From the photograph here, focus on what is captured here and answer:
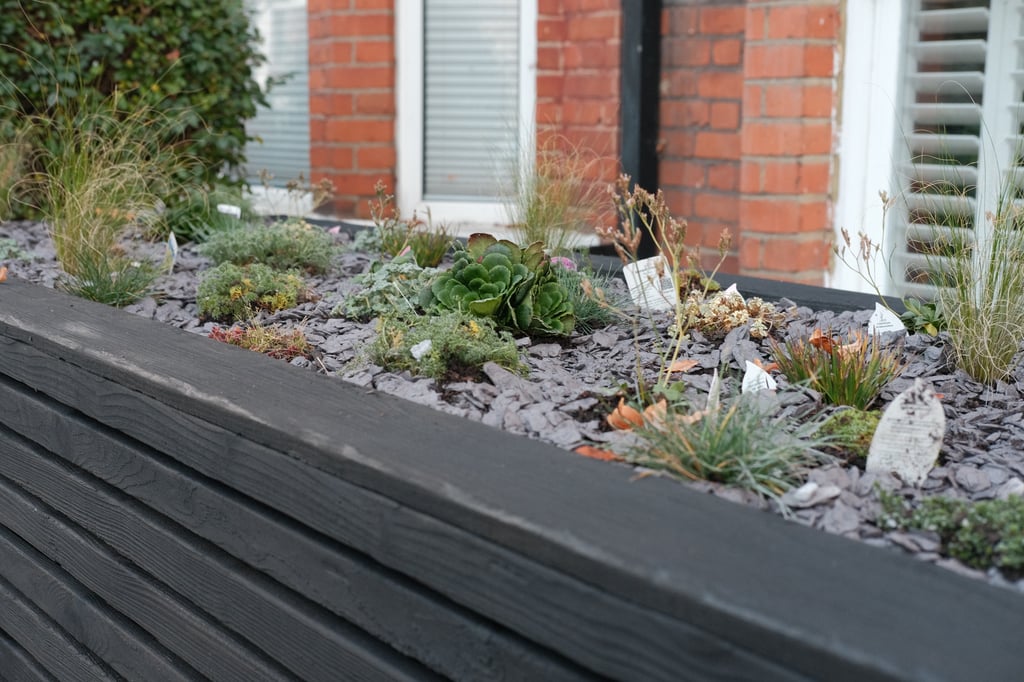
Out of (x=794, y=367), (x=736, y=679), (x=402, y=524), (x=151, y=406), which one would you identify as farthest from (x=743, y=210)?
(x=736, y=679)

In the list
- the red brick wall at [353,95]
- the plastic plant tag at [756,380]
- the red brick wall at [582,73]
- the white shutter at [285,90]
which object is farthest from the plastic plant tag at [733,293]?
the white shutter at [285,90]

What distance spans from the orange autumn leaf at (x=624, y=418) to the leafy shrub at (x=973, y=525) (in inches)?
15.1

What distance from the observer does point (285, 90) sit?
6.02 metres

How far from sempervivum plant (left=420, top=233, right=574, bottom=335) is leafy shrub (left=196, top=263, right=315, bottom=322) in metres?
0.46

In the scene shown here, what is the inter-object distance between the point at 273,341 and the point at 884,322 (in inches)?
48.6

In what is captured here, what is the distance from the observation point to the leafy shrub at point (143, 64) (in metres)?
4.28

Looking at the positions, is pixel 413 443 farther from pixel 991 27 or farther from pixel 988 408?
pixel 991 27

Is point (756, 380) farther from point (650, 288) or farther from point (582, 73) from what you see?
point (582, 73)

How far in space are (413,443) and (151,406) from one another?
569 millimetres

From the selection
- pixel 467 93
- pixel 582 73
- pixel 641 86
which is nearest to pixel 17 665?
pixel 641 86

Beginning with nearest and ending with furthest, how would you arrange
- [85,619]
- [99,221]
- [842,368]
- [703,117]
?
[842,368]
[85,619]
[99,221]
[703,117]

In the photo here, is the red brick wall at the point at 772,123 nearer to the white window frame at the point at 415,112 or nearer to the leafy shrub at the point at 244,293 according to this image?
the white window frame at the point at 415,112

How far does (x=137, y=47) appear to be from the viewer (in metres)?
4.43

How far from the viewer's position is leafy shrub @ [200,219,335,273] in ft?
10.2
